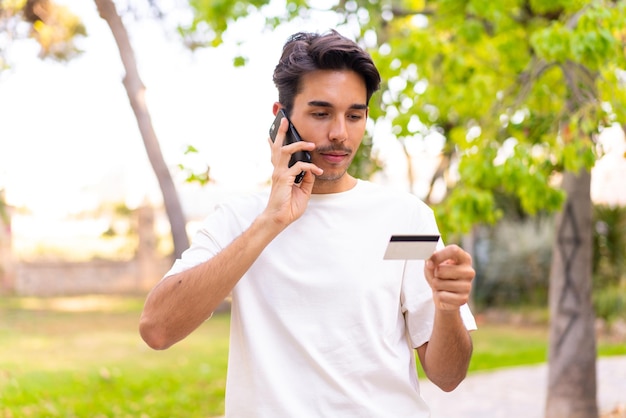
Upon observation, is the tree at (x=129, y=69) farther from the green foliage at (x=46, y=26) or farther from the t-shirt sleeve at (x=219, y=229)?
the t-shirt sleeve at (x=219, y=229)

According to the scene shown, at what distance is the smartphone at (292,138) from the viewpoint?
7.09 feet

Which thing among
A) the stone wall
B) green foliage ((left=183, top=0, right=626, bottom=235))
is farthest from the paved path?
the stone wall

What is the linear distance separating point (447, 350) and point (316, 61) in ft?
2.59

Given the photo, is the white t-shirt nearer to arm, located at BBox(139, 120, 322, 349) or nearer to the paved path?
arm, located at BBox(139, 120, 322, 349)

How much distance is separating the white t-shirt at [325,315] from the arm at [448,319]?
0.06m

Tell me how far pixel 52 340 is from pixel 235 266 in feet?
42.9

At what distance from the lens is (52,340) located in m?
14.3

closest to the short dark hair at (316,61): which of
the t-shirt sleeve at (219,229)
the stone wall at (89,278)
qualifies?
the t-shirt sleeve at (219,229)

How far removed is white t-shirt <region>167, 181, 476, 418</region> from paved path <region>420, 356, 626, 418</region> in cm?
620

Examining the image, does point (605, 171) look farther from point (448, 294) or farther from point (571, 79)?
point (448, 294)

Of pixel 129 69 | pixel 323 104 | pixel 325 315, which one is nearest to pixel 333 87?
pixel 323 104

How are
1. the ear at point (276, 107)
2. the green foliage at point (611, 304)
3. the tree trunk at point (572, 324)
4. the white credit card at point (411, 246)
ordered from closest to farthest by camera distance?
the white credit card at point (411, 246)
the ear at point (276, 107)
the tree trunk at point (572, 324)
the green foliage at point (611, 304)

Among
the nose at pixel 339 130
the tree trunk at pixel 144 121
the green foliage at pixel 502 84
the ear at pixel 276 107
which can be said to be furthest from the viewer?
the tree trunk at pixel 144 121

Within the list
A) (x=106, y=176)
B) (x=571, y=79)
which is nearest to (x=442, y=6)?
(x=571, y=79)
